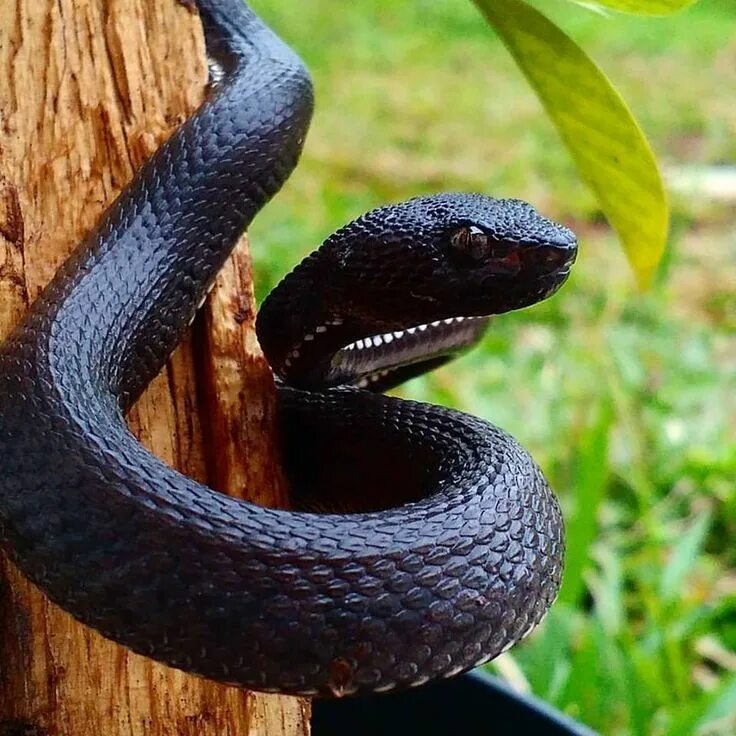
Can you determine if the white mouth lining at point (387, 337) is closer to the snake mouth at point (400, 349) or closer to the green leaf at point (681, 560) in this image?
the snake mouth at point (400, 349)

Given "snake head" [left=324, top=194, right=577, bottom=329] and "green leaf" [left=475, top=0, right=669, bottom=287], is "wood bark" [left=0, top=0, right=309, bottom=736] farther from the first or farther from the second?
"green leaf" [left=475, top=0, right=669, bottom=287]

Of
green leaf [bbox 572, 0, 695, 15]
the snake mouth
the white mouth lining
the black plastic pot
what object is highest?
green leaf [bbox 572, 0, 695, 15]

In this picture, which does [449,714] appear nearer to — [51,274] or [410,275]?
[410,275]

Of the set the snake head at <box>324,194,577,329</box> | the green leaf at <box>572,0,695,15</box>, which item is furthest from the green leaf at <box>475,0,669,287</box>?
the snake head at <box>324,194,577,329</box>

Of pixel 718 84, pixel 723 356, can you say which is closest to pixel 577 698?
pixel 723 356

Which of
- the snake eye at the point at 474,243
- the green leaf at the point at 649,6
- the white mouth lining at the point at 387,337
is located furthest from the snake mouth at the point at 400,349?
the green leaf at the point at 649,6

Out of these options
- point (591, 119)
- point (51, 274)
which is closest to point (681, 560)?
point (591, 119)
